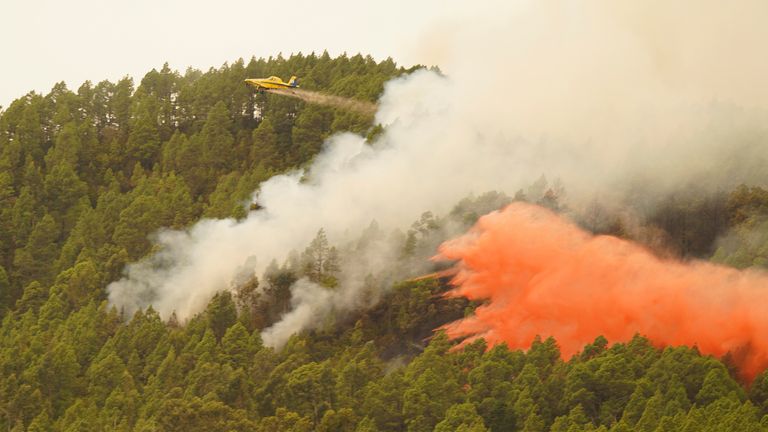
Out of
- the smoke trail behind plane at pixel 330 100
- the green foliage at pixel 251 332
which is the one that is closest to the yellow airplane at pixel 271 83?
the smoke trail behind plane at pixel 330 100

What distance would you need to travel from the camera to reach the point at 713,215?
126 meters

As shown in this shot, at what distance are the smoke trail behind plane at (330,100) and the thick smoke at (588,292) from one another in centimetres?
3485

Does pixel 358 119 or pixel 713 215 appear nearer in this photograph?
pixel 713 215

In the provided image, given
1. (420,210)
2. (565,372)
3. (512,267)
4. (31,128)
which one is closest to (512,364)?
(565,372)

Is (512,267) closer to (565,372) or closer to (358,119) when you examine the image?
(565,372)

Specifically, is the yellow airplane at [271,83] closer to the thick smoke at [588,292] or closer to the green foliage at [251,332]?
the green foliage at [251,332]

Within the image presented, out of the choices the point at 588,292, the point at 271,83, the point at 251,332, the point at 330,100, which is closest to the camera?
the point at 588,292

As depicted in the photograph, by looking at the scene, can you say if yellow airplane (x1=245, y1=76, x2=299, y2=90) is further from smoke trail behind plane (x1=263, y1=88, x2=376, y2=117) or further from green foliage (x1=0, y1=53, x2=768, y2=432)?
green foliage (x1=0, y1=53, x2=768, y2=432)

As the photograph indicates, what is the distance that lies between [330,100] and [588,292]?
48858 millimetres

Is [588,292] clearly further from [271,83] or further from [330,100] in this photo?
[271,83]

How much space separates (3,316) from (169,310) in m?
15.3

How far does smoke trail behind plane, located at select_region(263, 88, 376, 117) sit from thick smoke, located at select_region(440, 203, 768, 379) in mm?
34845

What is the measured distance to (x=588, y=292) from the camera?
121500 millimetres

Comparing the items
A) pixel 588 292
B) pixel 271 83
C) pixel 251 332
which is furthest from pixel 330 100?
pixel 588 292
